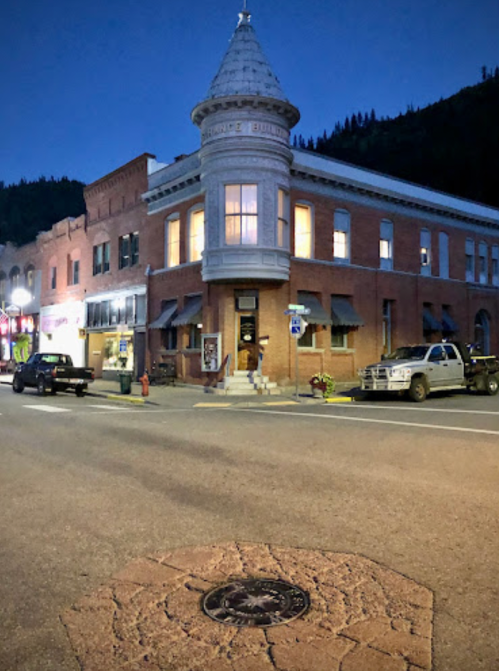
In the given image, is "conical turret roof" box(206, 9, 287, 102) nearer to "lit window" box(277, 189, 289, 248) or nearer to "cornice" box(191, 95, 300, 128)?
"cornice" box(191, 95, 300, 128)

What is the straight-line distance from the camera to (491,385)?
21.8 meters

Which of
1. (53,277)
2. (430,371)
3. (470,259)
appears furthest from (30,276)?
(430,371)

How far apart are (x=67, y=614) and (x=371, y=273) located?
26292 mm

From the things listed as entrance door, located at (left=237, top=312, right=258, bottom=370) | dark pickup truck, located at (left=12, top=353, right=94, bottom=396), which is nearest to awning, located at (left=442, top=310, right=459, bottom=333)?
entrance door, located at (left=237, top=312, right=258, bottom=370)

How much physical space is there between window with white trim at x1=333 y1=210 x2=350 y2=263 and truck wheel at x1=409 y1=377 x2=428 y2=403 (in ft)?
30.7

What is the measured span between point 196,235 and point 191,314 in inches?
152

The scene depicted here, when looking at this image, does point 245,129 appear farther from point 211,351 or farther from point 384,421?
point 384,421

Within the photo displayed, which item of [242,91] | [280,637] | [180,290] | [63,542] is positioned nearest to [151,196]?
[180,290]

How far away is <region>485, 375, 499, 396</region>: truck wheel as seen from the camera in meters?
21.5

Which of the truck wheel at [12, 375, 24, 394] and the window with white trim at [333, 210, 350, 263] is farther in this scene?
the window with white trim at [333, 210, 350, 263]

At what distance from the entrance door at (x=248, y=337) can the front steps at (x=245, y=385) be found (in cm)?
84

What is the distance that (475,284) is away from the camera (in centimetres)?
3416

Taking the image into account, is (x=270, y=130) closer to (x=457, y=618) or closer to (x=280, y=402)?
(x=280, y=402)

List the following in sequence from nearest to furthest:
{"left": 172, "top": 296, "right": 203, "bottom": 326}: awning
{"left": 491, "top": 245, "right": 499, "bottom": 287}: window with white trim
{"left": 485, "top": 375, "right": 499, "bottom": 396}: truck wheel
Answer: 1. {"left": 485, "top": 375, "right": 499, "bottom": 396}: truck wheel
2. {"left": 172, "top": 296, "right": 203, "bottom": 326}: awning
3. {"left": 491, "top": 245, "right": 499, "bottom": 287}: window with white trim
